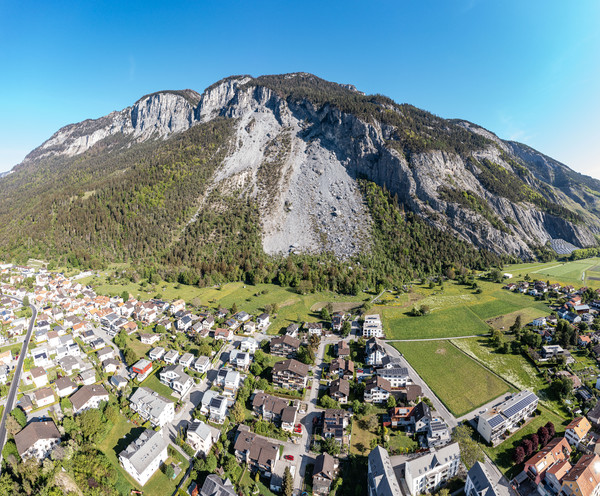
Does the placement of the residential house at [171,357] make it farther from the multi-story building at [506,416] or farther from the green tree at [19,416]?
the multi-story building at [506,416]

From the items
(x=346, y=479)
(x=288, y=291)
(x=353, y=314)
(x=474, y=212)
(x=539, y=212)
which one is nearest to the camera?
(x=346, y=479)

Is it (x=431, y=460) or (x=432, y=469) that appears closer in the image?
(x=432, y=469)

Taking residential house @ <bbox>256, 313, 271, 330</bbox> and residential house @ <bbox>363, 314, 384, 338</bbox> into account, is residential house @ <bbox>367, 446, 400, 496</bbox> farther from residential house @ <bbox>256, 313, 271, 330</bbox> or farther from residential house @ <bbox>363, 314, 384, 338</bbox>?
residential house @ <bbox>256, 313, 271, 330</bbox>

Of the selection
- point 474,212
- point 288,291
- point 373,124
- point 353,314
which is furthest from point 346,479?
point 373,124

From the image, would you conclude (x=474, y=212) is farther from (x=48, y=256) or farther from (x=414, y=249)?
(x=48, y=256)

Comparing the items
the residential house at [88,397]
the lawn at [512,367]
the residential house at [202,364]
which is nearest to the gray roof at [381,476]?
the lawn at [512,367]

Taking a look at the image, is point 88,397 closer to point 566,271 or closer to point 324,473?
point 324,473

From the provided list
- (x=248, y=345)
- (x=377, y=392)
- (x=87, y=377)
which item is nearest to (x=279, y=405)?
(x=377, y=392)
